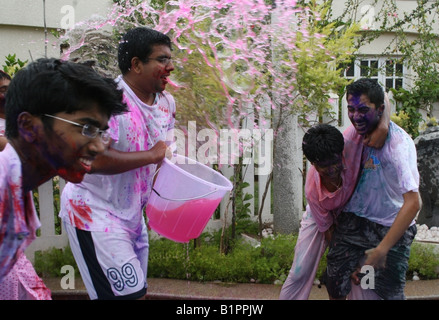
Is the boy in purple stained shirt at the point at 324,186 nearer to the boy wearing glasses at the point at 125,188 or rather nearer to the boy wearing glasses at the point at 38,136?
the boy wearing glasses at the point at 125,188

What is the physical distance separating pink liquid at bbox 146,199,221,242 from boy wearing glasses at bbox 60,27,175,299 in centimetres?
17

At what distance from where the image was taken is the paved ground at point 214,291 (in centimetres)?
459

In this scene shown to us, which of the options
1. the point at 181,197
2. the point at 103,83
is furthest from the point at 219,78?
the point at 103,83

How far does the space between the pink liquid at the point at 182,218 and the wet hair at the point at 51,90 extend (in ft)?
4.14

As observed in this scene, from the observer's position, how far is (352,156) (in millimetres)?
3348

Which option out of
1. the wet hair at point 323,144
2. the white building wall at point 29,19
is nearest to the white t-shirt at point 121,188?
the wet hair at point 323,144

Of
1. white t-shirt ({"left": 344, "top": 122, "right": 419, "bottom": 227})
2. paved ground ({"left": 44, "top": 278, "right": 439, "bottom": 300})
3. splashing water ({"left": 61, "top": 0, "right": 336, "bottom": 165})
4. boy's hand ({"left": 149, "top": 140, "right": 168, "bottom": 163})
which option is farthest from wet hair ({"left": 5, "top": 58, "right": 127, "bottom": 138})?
paved ground ({"left": 44, "top": 278, "right": 439, "bottom": 300})

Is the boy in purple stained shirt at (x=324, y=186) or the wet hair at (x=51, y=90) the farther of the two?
the boy in purple stained shirt at (x=324, y=186)

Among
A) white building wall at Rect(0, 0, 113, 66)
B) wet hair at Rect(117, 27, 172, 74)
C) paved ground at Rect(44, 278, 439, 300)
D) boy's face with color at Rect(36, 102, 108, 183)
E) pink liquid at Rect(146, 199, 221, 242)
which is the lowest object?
paved ground at Rect(44, 278, 439, 300)

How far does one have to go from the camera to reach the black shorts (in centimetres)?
327

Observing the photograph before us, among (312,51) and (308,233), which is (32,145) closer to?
(308,233)

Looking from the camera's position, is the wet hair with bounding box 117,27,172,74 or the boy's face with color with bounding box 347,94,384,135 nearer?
the wet hair with bounding box 117,27,172,74

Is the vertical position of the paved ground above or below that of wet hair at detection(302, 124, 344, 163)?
below

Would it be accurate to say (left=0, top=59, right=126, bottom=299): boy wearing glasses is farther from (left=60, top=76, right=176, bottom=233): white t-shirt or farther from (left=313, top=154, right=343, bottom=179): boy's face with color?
(left=313, top=154, right=343, bottom=179): boy's face with color
